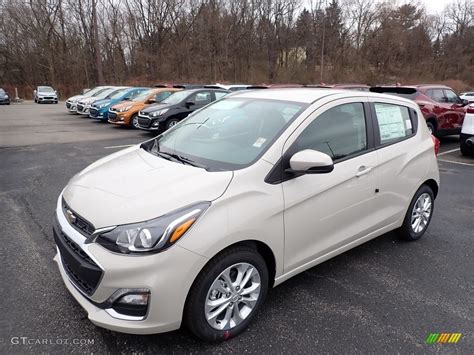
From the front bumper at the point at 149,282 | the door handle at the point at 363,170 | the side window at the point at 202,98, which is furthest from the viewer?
the side window at the point at 202,98

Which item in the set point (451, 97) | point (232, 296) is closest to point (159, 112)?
point (451, 97)

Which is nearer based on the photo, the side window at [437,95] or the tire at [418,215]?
the tire at [418,215]

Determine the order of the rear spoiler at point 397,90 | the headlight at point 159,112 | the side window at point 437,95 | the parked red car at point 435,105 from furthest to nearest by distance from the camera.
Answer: the headlight at point 159,112
the side window at point 437,95
the rear spoiler at point 397,90
the parked red car at point 435,105

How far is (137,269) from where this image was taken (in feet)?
6.59

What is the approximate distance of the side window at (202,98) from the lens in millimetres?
12297

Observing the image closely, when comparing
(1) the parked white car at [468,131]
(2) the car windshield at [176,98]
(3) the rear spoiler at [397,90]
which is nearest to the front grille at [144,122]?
(2) the car windshield at [176,98]

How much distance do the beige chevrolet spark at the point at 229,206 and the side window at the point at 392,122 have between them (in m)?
0.02

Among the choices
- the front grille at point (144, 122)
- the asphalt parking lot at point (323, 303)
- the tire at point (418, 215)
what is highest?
the front grille at point (144, 122)

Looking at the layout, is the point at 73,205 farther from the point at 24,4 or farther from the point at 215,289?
the point at 24,4

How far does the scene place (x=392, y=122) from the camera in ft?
11.8

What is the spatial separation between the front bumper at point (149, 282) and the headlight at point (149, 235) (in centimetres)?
4

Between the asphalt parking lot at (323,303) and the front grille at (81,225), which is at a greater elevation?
the front grille at (81,225)

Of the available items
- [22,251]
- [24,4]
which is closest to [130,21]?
[24,4]

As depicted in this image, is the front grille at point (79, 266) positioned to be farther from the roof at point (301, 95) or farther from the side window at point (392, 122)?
the side window at point (392, 122)
